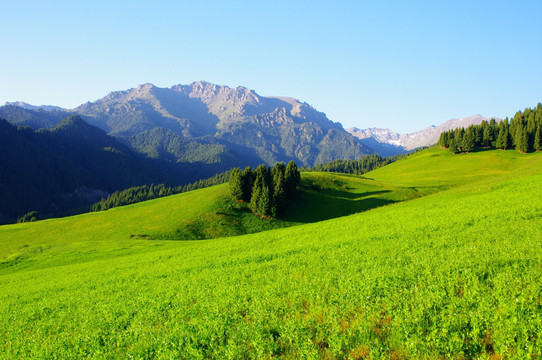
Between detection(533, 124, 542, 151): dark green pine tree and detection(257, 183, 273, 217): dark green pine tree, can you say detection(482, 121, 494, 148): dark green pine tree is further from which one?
detection(257, 183, 273, 217): dark green pine tree

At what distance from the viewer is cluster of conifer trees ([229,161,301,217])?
73.1m

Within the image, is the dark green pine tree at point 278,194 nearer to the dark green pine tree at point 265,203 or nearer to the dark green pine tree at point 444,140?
the dark green pine tree at point 265,203

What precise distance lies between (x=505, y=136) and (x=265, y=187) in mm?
134863

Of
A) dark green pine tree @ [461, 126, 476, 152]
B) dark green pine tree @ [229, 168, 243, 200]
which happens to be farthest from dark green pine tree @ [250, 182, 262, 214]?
dark green pine tree @ [461, 126, 476, 152]

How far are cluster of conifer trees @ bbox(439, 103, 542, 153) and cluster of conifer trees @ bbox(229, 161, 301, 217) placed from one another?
117 m

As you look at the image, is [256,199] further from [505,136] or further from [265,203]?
[505,136]

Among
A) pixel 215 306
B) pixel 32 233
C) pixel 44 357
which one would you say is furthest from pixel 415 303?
pixel 32 233

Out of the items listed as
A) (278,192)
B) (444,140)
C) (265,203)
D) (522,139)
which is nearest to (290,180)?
(278,192)

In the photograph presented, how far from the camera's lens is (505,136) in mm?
Result: 137500

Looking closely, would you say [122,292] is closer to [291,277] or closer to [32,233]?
[291,277]

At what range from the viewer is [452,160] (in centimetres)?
14162

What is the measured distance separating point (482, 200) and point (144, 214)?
7641 centimetres

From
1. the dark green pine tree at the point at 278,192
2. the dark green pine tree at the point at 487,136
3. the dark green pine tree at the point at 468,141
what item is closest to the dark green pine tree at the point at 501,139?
the dark green pine tree at the point at 487,136

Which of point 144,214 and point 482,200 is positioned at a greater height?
point 482,200
